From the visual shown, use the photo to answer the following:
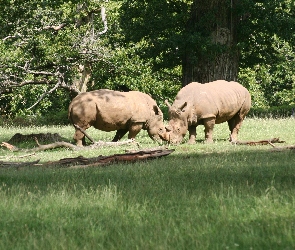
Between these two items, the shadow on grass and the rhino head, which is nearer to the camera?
the shadow on grass

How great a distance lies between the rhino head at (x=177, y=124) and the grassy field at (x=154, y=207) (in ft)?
20.7

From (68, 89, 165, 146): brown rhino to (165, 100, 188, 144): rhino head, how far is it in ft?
1.38

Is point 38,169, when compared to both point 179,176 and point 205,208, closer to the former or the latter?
point 179,176

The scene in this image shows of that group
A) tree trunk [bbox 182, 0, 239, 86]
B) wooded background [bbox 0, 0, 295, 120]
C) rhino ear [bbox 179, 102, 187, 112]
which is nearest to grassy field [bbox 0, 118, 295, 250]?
rhino ear [bbox 179, 102, 187, 112]

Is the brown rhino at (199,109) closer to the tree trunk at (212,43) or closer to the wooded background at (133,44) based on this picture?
the wooded background at (133,44)

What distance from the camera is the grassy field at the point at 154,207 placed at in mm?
6082

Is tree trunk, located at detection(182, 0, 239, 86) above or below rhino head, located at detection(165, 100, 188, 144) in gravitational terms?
above

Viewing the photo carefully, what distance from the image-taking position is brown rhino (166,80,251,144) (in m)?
19.0

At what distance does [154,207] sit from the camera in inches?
306

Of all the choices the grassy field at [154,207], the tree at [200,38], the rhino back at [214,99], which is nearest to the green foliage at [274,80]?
the tree at [200,38]

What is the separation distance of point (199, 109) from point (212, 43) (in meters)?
10.5

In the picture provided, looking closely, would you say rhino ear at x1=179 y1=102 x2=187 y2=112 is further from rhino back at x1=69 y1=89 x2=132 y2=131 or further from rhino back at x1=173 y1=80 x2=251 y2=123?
rhino back at x1=69 y1=89 x2=132 y2=131

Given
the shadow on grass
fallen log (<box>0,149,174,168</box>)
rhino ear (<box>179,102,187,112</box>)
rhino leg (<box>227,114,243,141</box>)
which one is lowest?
rhino leg (<box>227,114,243,141</box>)

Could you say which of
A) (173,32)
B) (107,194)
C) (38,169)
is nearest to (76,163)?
(38,169)
